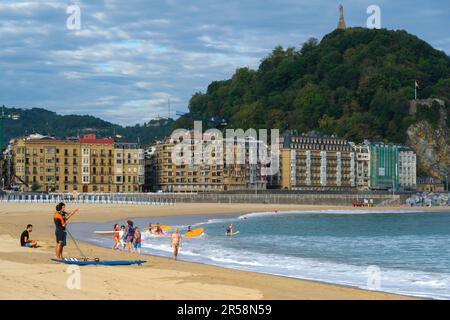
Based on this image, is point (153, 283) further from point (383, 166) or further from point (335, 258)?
point (383, 166)

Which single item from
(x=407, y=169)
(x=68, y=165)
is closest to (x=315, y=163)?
(x=407, y=169)

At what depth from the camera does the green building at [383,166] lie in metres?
167

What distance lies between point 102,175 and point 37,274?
123 metres

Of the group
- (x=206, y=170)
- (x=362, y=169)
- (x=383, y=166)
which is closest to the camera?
(x=206, y=170)

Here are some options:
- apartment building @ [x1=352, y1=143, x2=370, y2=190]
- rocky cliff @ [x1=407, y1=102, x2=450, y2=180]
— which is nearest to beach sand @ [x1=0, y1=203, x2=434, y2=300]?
apartment building @ [x1=352, y1=143, x2=370, y2=190]

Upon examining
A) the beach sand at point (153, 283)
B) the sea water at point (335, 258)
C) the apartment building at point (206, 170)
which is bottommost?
the sea water at point (335, 258)

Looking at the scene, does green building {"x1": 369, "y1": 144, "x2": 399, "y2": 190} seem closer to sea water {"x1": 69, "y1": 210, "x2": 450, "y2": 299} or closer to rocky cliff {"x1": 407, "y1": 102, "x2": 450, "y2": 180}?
rocky cliff {"x1": 407, "y1": 102, "x2": 450, "y2": 180}

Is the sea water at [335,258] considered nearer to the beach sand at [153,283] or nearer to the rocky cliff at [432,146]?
the beach sand at [153,283]

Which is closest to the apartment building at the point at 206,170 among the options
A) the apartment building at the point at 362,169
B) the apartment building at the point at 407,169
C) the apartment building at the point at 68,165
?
the apartment building at the point at 68,165

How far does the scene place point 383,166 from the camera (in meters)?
167

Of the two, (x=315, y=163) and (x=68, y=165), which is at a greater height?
(x=315, y=163)

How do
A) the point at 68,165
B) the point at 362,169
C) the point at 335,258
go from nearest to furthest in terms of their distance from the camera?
the point at 335,258 → the point at 68,165 → the point at 362,169

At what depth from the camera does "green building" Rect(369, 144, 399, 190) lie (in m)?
167
